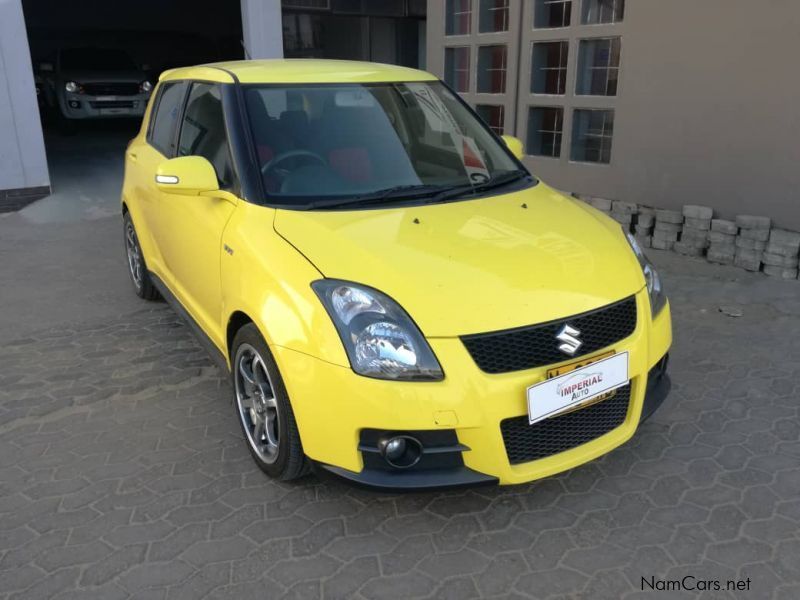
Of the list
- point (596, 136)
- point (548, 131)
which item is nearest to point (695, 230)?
point (596, 136)

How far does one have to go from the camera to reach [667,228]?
6.34 metres

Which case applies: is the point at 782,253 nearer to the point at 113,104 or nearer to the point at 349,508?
the point at 349,508

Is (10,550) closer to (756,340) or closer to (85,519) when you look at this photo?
(85,519)

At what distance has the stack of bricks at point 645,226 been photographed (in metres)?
6.53

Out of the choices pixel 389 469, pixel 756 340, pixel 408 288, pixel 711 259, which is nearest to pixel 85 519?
pixel 389 469

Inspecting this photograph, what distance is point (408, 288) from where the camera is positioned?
2514 mm

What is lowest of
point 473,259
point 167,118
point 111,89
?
point 111,89

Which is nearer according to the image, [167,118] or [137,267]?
[167,118]

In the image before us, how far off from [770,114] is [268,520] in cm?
539

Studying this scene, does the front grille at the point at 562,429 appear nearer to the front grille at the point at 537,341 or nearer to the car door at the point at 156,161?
the front grille at the point at 537,341

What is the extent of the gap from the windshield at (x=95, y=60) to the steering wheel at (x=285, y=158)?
1231cm

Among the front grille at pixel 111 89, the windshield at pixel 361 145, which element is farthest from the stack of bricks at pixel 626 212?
the front grille at pixel 111 89

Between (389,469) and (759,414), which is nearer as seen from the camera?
(389,469)

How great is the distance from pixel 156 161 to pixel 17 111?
4928 mm
